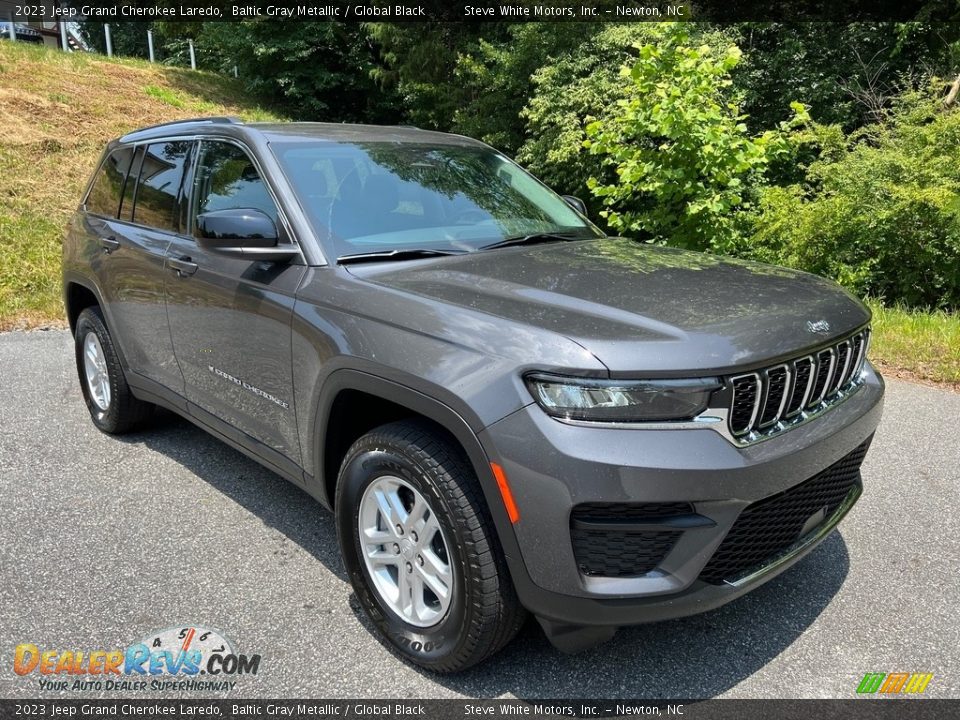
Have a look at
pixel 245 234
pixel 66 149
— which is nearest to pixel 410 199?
pixel 245 234

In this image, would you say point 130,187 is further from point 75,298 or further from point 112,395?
point 112,395

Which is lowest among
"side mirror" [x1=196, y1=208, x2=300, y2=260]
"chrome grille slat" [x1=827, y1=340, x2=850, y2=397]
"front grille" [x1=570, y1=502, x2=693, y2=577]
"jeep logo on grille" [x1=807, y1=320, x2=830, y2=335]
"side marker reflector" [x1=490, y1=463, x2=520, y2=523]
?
"front grille" [x1=570, y1=502, x2=693, y2=577]

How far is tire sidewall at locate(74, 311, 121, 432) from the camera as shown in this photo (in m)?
4.41

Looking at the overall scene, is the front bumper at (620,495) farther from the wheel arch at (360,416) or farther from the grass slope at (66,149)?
the grass slope at (66,149)

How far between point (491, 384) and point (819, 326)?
1.14 metres

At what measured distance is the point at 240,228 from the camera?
286 cm

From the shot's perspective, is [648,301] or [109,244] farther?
[109,244]

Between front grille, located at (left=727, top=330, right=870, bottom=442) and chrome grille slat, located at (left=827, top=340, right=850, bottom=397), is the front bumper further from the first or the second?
chrome grille slat, located at (left=827, top=340, right=850, bottom=397)

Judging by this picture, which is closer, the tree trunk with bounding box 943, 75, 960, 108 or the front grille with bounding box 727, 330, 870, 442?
the front grille with bounding box 727, 330, 870, 442

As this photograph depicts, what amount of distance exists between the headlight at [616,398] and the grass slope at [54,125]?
7.51 m

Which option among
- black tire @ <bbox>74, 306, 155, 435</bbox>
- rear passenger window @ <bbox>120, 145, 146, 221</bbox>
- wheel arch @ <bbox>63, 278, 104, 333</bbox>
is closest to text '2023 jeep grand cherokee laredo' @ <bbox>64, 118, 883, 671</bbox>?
rear passenger window @ <bbox>120, 145, 146, 221</bbox>

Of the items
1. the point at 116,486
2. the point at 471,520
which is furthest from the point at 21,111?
the point at 471,520

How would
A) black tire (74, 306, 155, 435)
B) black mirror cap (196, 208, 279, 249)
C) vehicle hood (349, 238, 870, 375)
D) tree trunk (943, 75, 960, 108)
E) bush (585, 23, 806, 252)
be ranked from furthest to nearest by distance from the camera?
tree trunk (943, 75, 960, 108) < bush (585, 23, 806, 252) < black tire (74, 306, 155, 435) < black mirror cap (196, 208, 279, 249) < vehicle hood (349, 238, 870, 375)

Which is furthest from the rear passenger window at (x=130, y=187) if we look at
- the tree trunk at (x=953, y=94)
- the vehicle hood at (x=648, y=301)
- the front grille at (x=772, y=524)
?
the tree trunk at (x=953, y=94)
